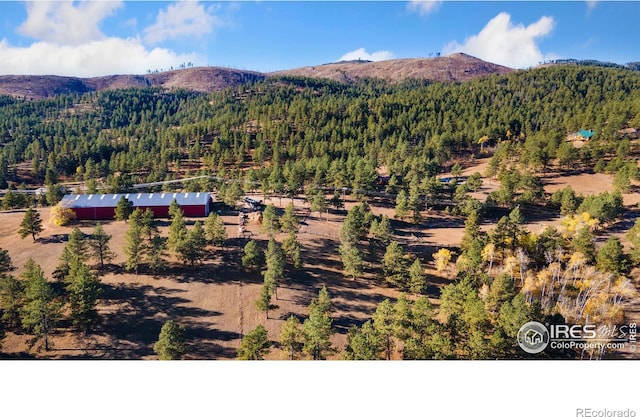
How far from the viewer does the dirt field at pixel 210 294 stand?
99.1 ft

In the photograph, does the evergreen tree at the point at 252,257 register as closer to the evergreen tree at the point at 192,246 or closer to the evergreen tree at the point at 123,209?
the evergreen tree at the point at 192,246

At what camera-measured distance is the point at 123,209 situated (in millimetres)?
52844

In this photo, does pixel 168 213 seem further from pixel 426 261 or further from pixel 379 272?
pixel 426 261

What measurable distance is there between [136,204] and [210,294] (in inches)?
1034

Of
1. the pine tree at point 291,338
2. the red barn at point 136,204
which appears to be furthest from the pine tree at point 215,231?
the pine tree at point 291,338

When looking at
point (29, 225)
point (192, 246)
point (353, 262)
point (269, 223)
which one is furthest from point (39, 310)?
point (353, 262)

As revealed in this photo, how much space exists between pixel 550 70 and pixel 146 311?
20448cm

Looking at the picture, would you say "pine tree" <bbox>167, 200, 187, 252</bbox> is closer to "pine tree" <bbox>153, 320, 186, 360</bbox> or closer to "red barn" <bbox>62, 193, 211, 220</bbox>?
"red barn" <bbox>62, 193, 211, 220</bbox>

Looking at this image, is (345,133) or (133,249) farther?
(345,133)

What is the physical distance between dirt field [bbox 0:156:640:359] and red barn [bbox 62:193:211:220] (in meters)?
3.10

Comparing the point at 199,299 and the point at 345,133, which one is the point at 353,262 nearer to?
the point at 199,299

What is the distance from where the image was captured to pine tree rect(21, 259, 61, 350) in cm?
2830

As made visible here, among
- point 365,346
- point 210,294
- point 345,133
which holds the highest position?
point 345,133

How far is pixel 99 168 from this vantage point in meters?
93.9
